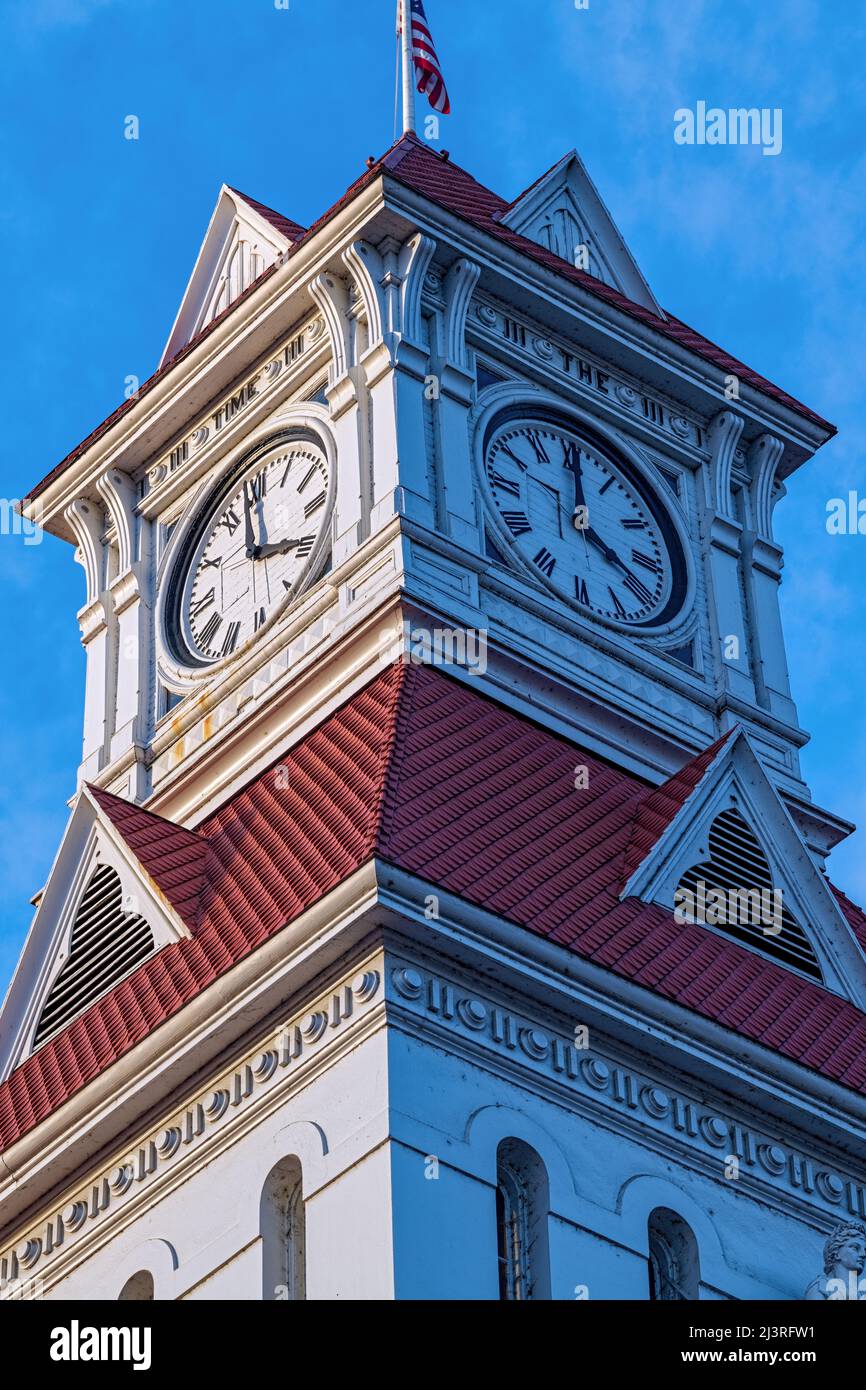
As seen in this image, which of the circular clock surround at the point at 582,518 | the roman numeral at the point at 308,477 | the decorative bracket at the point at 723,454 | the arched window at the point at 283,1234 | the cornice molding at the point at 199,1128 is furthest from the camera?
the decorative bracket at the point at 723,454

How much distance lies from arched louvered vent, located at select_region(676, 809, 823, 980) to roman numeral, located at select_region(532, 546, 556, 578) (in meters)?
4.27

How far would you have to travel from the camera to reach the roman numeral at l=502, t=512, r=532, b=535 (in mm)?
43094

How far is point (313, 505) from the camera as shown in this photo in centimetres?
4338

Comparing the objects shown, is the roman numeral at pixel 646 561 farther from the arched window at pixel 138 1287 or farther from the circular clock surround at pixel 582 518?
the arched window at pixel 138 1287

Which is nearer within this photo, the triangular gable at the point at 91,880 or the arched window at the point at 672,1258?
the arched window at the point at 672,1258

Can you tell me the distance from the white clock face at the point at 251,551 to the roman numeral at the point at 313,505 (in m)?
0.01

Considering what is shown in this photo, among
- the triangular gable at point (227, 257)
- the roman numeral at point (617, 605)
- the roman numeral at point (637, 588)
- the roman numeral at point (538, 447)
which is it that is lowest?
the roman numeral at point (617, 605)

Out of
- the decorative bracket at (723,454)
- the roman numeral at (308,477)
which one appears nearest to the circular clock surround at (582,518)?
the decorative bracket at (723,454)

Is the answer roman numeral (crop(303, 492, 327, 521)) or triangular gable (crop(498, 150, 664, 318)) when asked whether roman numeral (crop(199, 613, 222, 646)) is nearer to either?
roman numeral (crop(303, 492, 327, 521))

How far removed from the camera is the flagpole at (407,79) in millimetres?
48781

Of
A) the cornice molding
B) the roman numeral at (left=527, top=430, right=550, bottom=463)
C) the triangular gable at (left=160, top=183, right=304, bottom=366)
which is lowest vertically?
the cornice molding

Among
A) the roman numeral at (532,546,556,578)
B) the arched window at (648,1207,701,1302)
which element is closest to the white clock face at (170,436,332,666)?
the roman numeral at (532,546,556,578)

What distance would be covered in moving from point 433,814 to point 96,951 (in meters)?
4.95
